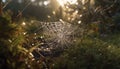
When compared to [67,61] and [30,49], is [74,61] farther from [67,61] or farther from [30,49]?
[30,49]

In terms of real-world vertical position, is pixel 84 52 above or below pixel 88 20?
below

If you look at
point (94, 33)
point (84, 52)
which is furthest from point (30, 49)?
point (94, 33)

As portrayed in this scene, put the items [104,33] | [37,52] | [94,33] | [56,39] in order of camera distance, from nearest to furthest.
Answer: [37,52] → [56,39] → [94,33] → [104,33]

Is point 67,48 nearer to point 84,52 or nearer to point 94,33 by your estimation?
point 84,52

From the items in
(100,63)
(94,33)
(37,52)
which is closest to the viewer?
(100,63)

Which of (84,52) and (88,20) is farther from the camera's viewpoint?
(88,20)

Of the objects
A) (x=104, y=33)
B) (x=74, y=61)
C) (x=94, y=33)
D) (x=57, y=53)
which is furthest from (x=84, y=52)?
(x=104, y=33)
